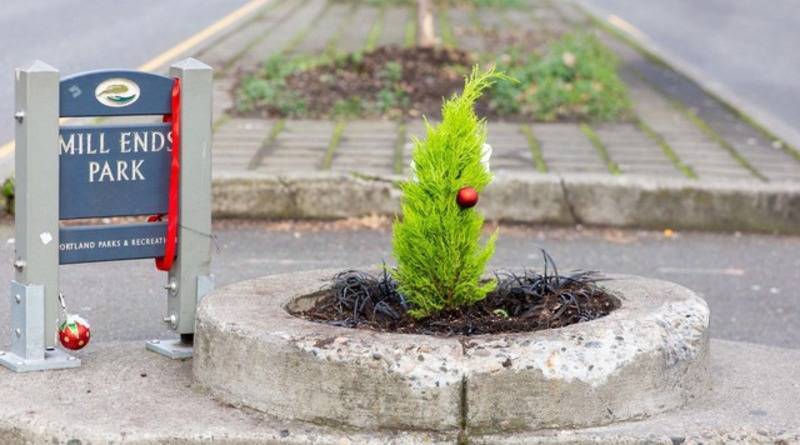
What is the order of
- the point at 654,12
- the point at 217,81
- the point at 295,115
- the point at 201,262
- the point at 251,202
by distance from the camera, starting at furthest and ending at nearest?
1. the point at 654,12
2. the point at 217,81
3. the point at 295,115
4. the point at 251,202
5. the point at 201,262

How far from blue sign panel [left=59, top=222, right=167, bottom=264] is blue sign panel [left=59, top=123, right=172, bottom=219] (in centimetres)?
6

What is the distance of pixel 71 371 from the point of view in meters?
4.70

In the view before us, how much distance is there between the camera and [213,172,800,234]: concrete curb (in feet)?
26.2

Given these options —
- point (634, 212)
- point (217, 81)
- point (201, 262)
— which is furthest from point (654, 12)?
point (201, 262)

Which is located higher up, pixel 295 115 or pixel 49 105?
pixel 49 105

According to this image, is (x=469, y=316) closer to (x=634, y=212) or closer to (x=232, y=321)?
(x=232, y=321)

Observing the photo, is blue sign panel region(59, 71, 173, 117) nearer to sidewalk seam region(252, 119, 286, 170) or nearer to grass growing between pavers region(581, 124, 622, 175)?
sidewalk seam region(252, 119, 286, 170)

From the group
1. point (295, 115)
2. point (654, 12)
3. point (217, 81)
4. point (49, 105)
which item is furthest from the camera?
point (654, 12)

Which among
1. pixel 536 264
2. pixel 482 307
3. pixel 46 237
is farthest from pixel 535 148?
pixel 46 237

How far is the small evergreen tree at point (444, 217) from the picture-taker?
443cm

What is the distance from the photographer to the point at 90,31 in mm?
15148

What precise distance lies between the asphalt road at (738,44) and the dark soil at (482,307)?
5922 mm

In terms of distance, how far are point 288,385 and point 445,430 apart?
1.54 feet

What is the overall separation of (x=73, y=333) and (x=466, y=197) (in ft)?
4.54
